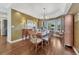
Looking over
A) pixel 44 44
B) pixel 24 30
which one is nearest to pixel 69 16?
pixel 44 44

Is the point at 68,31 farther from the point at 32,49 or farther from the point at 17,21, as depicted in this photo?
the point at 17,21

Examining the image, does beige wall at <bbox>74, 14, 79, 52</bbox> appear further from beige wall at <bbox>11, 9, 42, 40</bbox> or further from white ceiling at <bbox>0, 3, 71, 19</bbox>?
beige wall at <bbox>11, 9, 42, 40</bbox>

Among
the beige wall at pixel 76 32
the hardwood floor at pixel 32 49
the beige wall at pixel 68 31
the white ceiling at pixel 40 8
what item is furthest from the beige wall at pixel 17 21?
the beige wall at pixel 76 32

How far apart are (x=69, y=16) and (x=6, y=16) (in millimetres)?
1211

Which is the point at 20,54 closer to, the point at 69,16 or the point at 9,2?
the point at 9,2

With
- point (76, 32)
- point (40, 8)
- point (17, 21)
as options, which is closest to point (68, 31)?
point (76, 32)

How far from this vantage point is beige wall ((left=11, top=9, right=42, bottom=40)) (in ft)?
7.31

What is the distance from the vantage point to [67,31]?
228 centimetres

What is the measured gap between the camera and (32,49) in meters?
2.26

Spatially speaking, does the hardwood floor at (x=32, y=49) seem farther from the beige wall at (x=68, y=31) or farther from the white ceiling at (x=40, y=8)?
the white ceiling at (x=40, y=8)

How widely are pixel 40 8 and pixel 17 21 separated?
514 millimetres

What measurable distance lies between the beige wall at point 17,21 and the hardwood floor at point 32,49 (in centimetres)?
18

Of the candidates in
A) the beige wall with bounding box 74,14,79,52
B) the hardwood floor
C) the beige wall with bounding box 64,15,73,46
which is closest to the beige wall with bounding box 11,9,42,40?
the hardwood floor

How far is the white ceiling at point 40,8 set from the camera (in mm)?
2201
